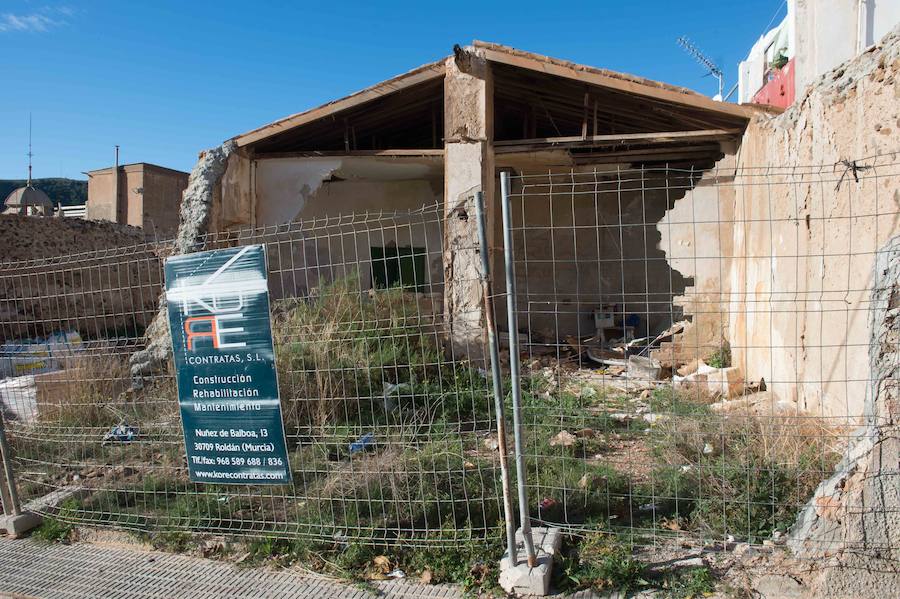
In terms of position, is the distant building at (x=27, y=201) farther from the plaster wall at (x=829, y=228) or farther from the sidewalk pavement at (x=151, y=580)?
the plaster wall at (x=829, y=228)

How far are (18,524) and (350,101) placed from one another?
6.67 metres

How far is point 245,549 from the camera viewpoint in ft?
12.2

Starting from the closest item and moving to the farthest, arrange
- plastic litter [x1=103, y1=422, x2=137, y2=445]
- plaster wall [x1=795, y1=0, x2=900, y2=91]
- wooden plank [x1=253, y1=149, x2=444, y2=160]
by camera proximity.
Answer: plastic litter [x1=103, y1=422, x2=137, y2=445]
plaster wall [x1=795, y1=0, x2=900, y2=91]
wooden plank [x1=253, y1=149, x2=444, y2=160]

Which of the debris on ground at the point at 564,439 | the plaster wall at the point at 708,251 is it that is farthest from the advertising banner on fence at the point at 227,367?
the plaster wall at the point at 708,251

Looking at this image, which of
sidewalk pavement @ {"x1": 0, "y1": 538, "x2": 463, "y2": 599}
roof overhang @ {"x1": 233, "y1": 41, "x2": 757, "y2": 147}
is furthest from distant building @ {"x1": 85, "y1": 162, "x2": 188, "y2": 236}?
sidewalk pavement @ {"x1": 0, "y1": 538, "x2": 463, "y2": 599}

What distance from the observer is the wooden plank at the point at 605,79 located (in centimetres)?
768

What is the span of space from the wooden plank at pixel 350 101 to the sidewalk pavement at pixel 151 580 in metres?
6.72

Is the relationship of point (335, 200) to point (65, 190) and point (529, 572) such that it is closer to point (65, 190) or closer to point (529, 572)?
point (529, 572)

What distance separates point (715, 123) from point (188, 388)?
7.73m

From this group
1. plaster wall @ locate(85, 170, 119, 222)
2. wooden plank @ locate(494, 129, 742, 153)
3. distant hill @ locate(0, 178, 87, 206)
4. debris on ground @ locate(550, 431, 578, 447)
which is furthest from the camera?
distant hill @ locate(0, 178, 87, 206)

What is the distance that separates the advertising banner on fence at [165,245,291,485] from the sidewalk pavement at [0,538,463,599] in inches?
20.9

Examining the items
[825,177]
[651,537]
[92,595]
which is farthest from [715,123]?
[92,595]

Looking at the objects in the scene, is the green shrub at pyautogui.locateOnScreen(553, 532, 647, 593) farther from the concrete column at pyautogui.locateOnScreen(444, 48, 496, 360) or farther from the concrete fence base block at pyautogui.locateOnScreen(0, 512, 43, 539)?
the concrete column at pyautogui.locateOnScreen(444, 48, 496, 360)

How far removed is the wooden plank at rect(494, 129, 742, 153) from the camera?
27.2ft
